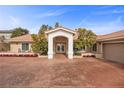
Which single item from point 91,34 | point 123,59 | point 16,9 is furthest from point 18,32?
point 123,59

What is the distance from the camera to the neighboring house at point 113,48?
17.1m

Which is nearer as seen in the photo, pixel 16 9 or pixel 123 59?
pixel 123 59

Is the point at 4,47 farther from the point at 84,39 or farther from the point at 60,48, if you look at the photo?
the point at 84,39

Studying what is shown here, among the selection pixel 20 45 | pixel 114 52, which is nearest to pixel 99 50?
pixel 114 52

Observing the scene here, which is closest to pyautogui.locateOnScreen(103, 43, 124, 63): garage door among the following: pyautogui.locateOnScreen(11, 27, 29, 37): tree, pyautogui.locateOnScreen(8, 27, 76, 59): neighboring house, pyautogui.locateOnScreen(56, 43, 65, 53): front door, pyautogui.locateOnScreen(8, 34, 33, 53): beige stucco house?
pyautogui.locateOnScreen(8, 27, 76, 59): neighboring house

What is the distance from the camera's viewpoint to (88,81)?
9.78 m

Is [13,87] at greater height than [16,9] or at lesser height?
lesser

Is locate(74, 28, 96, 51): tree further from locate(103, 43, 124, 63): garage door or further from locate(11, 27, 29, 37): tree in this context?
locate(11, 27, 29, 37): tree

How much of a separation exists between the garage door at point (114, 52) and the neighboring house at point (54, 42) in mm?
4998

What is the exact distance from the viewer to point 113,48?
1934cm

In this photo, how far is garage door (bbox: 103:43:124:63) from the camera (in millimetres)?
17230

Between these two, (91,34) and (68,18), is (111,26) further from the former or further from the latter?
(91,34)

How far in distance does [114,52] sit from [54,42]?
12034mm
